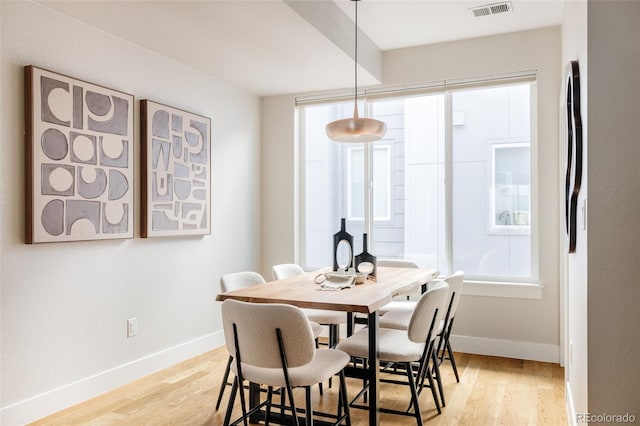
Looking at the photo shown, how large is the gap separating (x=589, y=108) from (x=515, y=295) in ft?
8.02

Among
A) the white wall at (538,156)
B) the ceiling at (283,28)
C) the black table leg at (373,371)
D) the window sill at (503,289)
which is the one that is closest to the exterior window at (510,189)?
the white wall at (538,156)

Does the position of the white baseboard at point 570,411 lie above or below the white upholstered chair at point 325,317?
below

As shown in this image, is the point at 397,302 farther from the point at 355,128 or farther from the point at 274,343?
the point at 274,343

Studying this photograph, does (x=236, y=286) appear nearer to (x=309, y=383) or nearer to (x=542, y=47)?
(x=309, y=383)

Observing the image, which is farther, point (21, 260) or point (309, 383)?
point (21, 260)

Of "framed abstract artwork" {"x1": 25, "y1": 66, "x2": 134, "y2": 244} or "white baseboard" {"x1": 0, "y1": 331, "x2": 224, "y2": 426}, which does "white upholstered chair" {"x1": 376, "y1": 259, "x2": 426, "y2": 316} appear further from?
"framed abstract artwork" {"x1": 25, "y1": 66, "x2": 134, "y2": 244}

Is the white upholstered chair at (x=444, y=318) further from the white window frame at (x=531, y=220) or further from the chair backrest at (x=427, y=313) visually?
the white window frame at (x=531, y=220)

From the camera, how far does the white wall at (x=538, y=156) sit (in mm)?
3814

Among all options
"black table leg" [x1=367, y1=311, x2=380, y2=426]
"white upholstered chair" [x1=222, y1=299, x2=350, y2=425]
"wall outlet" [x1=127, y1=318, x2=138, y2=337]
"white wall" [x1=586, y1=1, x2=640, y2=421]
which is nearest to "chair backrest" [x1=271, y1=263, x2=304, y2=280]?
"wall outlet" [x1=127, y1=318, x2=138, y2=337]

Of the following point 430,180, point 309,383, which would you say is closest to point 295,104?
point 430,180

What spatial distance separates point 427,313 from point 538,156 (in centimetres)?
208

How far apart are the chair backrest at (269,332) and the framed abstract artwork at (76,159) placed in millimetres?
1348

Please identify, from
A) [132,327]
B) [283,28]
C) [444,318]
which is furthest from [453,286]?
[132,327]

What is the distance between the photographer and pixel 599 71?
1.75 meters
